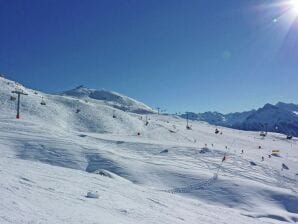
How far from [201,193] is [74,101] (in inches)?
1963

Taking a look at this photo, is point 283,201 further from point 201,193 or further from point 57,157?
point 57,157

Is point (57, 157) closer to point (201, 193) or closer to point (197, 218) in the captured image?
point (201, 193)

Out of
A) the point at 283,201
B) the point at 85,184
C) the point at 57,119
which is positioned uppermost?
the point at 57,119

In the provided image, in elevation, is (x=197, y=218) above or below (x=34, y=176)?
below

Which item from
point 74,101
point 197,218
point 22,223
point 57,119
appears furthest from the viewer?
point 74,101

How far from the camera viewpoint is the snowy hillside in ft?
53.8

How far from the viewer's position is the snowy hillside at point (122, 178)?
16406mm

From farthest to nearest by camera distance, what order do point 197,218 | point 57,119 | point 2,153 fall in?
point 57,119 < point 2,153 < point 197,218

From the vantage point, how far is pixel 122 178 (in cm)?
2923

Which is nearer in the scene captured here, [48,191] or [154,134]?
[48,191]

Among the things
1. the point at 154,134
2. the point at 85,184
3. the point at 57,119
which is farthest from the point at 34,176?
the point at 154,134

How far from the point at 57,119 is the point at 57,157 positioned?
25112mm

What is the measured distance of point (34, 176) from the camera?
20547 millimetres

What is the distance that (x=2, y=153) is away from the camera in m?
30.4
